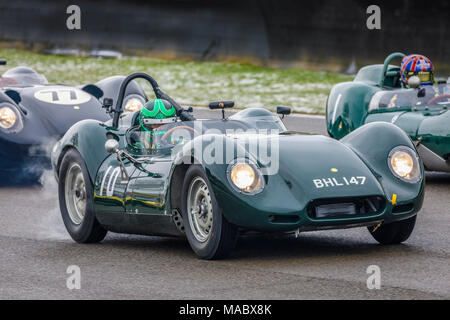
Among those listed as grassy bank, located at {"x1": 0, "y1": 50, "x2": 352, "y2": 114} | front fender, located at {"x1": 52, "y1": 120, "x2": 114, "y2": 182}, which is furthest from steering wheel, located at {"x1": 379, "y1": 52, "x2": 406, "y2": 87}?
front fender, located at {"x1": 52, "y1": 120, "x2": 114, "y2": 182}

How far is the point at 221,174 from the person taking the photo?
6266mm

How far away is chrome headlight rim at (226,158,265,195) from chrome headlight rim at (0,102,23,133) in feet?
16.8

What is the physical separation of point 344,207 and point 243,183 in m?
0.62

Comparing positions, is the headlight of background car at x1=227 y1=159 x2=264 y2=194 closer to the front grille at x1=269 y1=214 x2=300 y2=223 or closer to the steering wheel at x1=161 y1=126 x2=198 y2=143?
the front grille at x1=269 y1=214 x2=300 y2=223

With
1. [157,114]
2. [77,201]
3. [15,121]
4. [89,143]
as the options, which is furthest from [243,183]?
[15,121]

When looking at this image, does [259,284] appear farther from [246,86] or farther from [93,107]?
[246,86]

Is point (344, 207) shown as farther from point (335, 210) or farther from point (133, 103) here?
point (133, 103)

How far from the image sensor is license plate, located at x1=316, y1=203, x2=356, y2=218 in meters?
6.27

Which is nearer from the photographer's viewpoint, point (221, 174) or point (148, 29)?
point (221, 174)

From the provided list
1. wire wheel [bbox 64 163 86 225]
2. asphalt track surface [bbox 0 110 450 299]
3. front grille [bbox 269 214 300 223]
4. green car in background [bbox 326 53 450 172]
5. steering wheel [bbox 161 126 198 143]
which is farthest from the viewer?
green car in background [bbox 326 53 450 172]

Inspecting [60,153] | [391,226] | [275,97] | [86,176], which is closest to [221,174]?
[391,226]

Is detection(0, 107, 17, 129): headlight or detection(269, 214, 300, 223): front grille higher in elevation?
detection(0, 107, 17, 129): headlight

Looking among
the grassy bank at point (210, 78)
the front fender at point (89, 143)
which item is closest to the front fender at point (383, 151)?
the front fender at point (89, 143)

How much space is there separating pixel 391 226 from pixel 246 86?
44.9 feet
